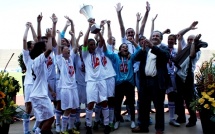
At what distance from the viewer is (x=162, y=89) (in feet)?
16.8

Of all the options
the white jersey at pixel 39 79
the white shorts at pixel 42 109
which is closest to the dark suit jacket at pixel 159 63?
the white jersey at pixel 39 79

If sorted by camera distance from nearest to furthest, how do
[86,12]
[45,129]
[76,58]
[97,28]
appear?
[45,129] → [97,28] → [86,12] → [76,58]

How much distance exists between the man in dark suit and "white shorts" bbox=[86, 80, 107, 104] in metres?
0.70

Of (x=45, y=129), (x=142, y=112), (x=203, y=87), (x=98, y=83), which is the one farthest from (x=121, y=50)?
(x=45, y=129)

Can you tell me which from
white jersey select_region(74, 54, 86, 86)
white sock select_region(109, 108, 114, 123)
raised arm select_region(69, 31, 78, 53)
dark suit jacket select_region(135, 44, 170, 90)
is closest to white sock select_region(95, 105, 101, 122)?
white sock select_region(109, 108, 114, 123)

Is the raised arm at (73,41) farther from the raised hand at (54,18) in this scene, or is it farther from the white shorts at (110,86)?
the white shorts at (110,86)

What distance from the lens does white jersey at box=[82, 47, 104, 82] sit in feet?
17.6

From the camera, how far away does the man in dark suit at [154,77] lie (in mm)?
5113

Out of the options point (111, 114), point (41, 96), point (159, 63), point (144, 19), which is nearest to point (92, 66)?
point (111, 114)

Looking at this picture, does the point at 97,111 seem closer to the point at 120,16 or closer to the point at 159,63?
the point at 159,63

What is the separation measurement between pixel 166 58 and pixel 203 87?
0.82 m

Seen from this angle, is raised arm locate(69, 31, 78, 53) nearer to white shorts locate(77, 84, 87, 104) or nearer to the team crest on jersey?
the team crest on jersey

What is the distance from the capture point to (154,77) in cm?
522

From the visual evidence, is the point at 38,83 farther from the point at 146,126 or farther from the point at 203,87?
the point at 203,87
